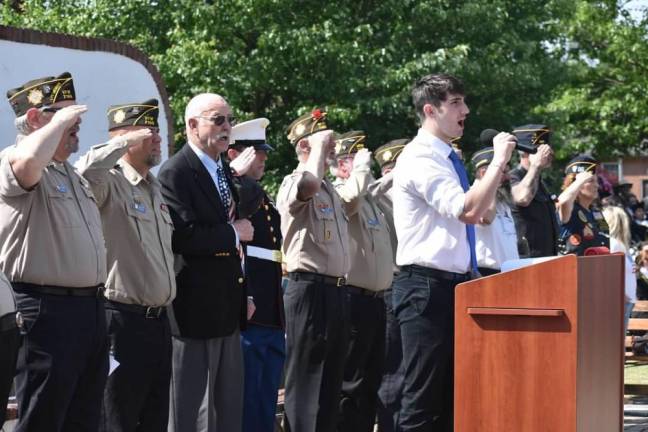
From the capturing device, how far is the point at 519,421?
4766 millimetres

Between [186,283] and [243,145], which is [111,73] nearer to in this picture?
[243,145]

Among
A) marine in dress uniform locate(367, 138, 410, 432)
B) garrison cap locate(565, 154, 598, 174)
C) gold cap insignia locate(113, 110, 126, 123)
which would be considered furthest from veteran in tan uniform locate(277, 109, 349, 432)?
garrison cap locate(565, 154, 598, 174)

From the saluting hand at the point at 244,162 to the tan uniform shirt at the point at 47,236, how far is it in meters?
1.40

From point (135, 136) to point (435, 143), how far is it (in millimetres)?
1383

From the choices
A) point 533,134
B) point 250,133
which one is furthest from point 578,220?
point 250,133

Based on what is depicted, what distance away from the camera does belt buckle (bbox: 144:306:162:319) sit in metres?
5.45

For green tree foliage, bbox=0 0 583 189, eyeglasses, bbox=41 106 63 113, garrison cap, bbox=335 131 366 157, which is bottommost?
eyeglasses, bbox=41 106 63 113

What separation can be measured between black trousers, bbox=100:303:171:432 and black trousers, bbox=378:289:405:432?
96.3 inches

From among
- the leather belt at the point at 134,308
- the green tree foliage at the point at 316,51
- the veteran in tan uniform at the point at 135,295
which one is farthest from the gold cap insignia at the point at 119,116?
the green tree foliage at the point at 316,51

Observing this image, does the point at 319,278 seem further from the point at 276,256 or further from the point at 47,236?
the point at 47,236

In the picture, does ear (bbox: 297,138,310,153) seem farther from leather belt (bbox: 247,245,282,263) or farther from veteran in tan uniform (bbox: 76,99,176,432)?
veteran in tan uniform (bbox: 76,99,176,432)

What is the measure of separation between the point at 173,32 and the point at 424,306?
Answer: 1343 cm

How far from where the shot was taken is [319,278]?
674 cm

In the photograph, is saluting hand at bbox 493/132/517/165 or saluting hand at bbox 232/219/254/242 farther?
saluting hand at bbox 232/219/254/242
